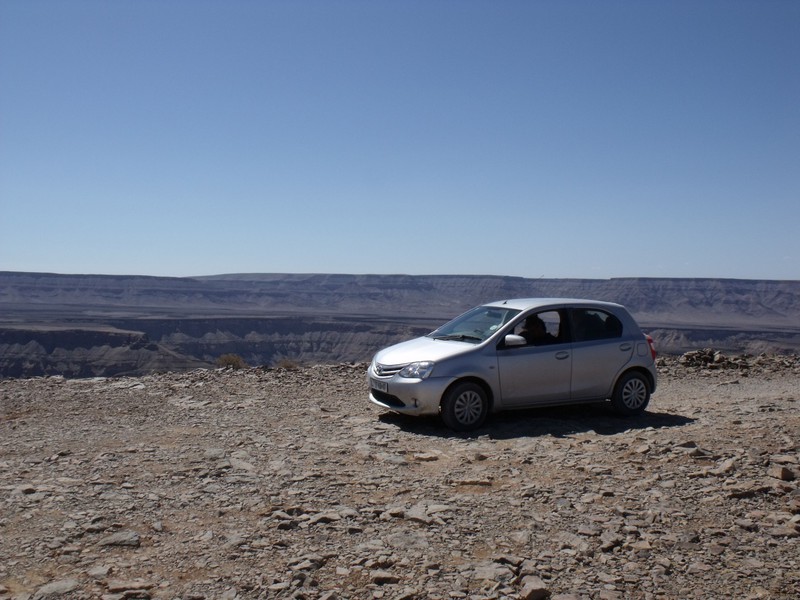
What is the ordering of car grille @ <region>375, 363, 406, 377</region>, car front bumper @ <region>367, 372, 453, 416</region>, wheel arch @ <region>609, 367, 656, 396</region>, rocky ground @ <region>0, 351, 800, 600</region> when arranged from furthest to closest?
1. wheel arch @ <region>609, 367, 656, 396</region>
2. car grille @ <region>375, 363, 406, 377</region>
3. car front bumper @ <region>367, 372, 453, 416</region>
4. rocky ground @ <region>0, 351, 800, 600</region>

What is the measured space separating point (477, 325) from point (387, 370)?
1394 millimetres

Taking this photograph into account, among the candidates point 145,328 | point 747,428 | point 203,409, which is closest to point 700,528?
point 747,428

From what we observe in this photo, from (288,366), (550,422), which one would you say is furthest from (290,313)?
(550,422)

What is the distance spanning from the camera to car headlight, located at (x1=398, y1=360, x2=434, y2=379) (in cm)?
869

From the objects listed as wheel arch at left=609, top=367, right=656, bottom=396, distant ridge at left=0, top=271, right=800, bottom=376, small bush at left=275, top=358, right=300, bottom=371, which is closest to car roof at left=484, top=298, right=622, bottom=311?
wheel arch at left=609, top=367, right=656, bottom=396

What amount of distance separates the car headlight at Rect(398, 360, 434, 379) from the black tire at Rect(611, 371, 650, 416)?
2.66 meters

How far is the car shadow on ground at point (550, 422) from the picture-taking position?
8695mm

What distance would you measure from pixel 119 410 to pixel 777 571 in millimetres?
8356

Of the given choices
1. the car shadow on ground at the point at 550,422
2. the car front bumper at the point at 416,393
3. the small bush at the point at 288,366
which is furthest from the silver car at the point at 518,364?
the small bush at the point at 288,366

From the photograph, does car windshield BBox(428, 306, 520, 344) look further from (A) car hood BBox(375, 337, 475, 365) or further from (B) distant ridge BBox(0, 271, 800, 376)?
(B) distant ridge BBox(0, 271, 800, 376)

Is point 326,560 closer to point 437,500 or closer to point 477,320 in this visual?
point 437,500

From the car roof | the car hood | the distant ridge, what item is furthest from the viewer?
the distant ridge

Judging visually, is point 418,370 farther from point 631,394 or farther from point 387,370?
point 631,394

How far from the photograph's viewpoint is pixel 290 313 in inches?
5276
